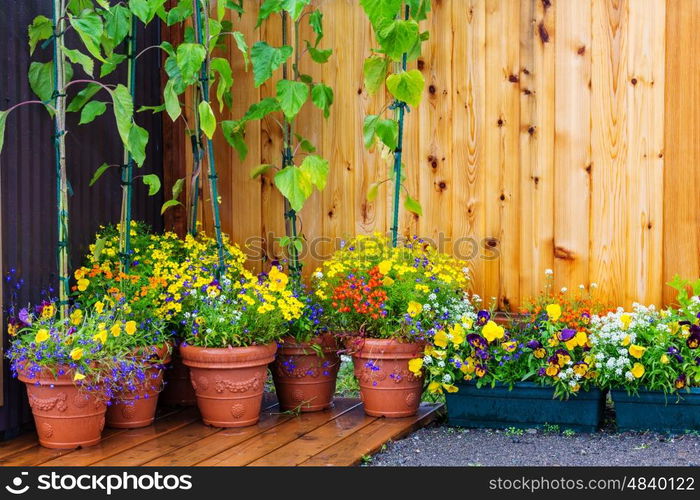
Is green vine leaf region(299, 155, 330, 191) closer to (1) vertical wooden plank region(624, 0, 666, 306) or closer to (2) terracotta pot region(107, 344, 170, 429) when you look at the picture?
(2) terracotta pot region(107, 344, 170, 429)

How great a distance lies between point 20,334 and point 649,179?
2.43 m

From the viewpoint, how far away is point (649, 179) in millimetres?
Result: 3414

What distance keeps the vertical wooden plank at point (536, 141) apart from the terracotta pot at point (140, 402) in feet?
4.90

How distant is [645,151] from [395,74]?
1.02m

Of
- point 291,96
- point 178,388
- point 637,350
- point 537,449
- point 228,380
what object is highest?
point 291,96

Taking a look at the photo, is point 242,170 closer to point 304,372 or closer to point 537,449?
point 304,372

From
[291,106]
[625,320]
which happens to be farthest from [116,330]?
[625,320]

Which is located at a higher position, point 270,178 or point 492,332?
point 270,178

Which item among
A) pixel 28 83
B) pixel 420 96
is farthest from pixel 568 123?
pixel 28 83

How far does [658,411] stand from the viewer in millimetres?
3070

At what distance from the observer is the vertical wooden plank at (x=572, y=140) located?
350cm

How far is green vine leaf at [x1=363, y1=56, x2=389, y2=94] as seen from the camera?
Answer: 3.51 m

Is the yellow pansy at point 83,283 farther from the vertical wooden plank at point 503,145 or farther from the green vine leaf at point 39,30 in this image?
the vertical wooden plank at point 503,145

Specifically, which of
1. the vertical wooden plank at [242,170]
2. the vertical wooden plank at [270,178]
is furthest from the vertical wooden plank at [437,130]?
the vertical wooden plank at [242,170]
